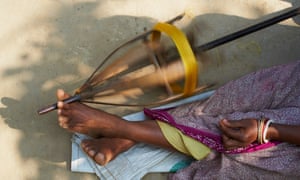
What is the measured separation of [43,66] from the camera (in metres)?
2.29

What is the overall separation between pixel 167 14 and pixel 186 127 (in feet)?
2.27

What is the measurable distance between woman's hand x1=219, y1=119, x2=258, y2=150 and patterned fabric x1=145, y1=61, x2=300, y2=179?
6 cm

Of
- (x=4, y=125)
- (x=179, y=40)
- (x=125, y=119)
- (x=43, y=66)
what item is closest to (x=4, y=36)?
(x=43, y=66)

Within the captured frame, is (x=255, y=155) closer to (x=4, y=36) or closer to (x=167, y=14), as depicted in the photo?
(x=167, y=14)

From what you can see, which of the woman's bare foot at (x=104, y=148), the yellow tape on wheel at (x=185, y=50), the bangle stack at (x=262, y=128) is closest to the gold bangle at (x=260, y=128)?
the bangle stack at (x=262, y=128)

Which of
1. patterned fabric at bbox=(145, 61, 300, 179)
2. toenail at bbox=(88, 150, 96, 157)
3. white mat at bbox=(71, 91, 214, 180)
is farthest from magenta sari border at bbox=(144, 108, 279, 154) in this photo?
toenail at bbox=(88, 150, 96, 157)

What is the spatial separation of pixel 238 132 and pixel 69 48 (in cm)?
90

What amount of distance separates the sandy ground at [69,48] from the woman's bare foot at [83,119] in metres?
0.15

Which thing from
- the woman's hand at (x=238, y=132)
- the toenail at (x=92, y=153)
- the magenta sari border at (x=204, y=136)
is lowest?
the toenail at (x=92, y=153)

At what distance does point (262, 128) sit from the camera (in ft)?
6.35

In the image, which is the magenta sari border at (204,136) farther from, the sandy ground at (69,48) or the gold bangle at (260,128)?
the sandy ground at (69,48)

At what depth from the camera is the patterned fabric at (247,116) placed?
6.56 ft

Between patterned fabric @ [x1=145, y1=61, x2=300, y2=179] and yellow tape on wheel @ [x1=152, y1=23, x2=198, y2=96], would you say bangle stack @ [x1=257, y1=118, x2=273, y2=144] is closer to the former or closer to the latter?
patterned fabric @ [x1=145, y1=61, x2=300, y2=179]

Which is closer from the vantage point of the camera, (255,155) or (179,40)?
(179,40)
